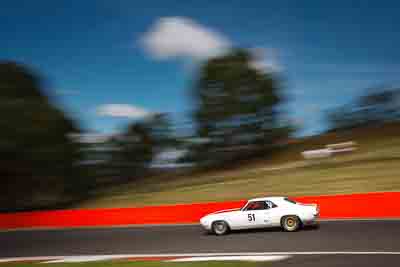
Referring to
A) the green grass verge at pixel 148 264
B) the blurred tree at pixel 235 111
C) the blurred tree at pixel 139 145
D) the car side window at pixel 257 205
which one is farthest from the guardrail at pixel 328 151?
the green grass verge at pixel 148 264

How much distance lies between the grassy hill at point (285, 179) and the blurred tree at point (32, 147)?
11.6 feet

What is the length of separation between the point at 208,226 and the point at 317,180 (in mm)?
19895

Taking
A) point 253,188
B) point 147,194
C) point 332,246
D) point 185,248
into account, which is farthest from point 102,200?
point 332,246

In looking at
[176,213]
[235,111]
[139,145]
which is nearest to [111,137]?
[139,145]

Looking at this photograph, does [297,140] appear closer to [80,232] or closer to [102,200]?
[102,200]

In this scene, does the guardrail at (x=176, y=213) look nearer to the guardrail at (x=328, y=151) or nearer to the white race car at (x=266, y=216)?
the white race car at (x=266, y=216)

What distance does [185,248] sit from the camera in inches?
601

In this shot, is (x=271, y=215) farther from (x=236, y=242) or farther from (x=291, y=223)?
(x=236, y=242)

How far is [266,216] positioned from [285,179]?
892 inches

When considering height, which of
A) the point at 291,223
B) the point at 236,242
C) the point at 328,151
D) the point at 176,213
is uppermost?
the point at 328,151

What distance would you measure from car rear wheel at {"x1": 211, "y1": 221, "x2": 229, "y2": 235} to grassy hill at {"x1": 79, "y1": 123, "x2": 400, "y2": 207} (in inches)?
637

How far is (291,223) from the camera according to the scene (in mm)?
16703

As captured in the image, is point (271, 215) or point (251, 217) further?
point (251, 217)

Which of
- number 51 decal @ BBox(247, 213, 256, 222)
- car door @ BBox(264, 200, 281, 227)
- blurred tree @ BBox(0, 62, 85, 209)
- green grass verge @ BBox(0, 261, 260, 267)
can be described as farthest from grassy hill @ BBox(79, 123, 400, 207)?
green grass verge @ BBox(0, 261, 260, 267)
